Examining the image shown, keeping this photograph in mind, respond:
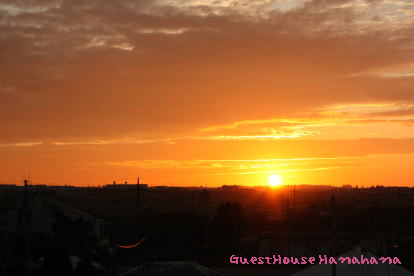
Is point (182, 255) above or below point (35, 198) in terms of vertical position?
below

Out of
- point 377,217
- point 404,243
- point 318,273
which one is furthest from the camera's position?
point 377,217

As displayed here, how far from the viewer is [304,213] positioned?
68.1 metres

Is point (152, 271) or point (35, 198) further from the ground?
point (35, 198)

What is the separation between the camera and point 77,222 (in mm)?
51688

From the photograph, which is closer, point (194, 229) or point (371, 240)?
point (371, 240)

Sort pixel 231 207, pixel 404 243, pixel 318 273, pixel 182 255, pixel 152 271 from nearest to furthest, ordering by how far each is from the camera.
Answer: pixel 318 273 < pixel 152 271 < pixel 404 243 < pixel 182 255 < pixel 231 207

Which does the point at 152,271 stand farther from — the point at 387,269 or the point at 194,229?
the point at 194,229

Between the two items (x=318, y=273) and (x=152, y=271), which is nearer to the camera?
(x=318, y=273)

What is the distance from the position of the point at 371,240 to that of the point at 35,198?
968 inches

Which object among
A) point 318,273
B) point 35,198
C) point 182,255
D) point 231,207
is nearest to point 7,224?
point 35,198

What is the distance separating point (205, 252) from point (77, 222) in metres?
9.26

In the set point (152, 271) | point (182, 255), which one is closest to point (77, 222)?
A: point (182, 255)

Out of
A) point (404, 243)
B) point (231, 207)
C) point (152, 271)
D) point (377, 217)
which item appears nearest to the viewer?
point (152, 271)

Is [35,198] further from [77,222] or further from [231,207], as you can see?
[231,207]
